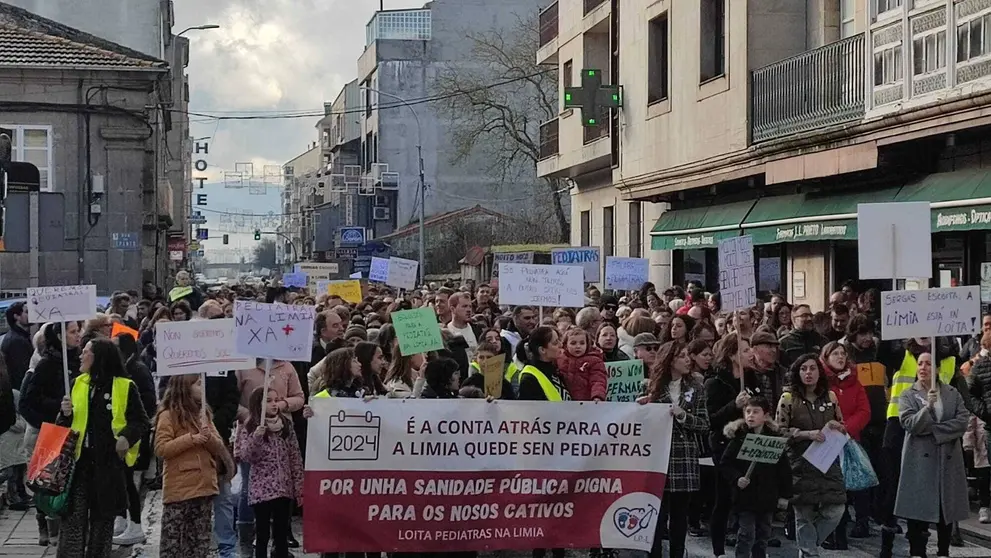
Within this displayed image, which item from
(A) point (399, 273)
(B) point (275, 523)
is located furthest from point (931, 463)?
(A) point (399, 273)

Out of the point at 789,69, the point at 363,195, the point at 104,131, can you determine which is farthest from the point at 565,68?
the point at 363,195

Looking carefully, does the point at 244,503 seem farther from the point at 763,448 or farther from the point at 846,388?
the point at 846,388

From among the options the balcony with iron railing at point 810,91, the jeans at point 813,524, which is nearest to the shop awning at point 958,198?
the balcony with iron railing at point 810,91

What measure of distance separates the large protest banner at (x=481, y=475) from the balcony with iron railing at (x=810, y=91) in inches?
431

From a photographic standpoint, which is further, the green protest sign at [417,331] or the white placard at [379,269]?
the white placard at [379,269]

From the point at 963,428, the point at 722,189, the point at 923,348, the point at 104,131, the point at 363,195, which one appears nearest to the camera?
the point at 963,428

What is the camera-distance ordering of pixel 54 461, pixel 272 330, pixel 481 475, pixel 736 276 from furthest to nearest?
1. pixel 736 276
2. pixel 54 461
3. pixel 272 330
4. pixel 481 475

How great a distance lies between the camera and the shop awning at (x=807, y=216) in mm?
19703

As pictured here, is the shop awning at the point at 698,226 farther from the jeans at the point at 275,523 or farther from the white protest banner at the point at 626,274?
the jeans at the point at 275,523

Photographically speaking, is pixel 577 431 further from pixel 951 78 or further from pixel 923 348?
pixel 951 78

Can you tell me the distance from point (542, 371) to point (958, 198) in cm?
849

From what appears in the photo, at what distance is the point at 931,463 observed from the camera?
1026cm

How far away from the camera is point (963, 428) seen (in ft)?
33.8

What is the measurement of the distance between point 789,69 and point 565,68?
15450mm
